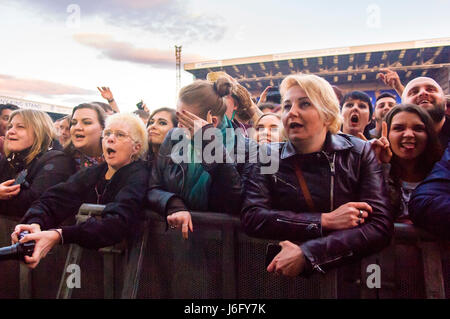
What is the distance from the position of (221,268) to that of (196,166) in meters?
0.65

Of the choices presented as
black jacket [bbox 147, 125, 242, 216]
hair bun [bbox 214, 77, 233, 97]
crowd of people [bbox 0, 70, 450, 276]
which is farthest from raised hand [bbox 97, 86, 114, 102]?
hair bun [bbox 214, 77, 233, 97]

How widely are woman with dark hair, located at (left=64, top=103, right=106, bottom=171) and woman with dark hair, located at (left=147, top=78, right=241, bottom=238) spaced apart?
687 millimetres

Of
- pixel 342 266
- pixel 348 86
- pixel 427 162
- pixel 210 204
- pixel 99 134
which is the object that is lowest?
pixel 342 266

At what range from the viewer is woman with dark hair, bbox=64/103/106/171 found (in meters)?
2.49

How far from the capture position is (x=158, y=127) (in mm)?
2447

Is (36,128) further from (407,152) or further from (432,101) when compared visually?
(432,101)

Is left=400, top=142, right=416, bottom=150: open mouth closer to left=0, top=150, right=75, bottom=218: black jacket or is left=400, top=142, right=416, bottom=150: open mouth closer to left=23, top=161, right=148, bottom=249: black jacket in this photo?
left=23, top=161, right=148, bottom=249: black jacket

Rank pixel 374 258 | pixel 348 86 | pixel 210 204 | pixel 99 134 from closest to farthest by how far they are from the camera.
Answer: pixel 374 258
pixel 210 204
pixel 99 134
pixel 348 86

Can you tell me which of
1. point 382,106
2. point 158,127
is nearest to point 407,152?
point 382,106

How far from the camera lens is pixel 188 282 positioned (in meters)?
1.80

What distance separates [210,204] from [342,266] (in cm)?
84

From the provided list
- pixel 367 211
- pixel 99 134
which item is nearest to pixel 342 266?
pixel 367 211

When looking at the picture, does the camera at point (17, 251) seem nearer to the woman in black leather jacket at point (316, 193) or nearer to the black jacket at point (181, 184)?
the black jacket at point (181, 184)

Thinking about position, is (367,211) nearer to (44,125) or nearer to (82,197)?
(82,197)
